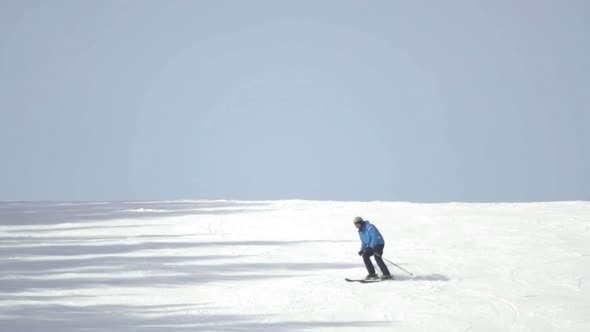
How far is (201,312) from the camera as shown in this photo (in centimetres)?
1370

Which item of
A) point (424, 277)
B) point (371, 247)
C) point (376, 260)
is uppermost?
point (371, 247)

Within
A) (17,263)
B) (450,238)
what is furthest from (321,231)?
(17,263)

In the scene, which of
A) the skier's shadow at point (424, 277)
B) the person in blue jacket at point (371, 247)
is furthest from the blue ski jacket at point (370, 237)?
the skier's shadow at point (424, 277)

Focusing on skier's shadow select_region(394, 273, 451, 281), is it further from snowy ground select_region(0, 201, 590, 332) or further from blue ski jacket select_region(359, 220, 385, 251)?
blue ski jacket select_region(359, 220, 385, 251)

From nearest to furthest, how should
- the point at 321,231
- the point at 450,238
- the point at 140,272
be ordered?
the point at 140,272
the point at 450,238
the point at 321,231

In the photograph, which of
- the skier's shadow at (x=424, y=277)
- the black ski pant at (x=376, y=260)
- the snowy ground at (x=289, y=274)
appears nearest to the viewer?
the snowy ground at (x=289, y=274)

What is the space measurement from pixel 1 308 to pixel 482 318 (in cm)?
852

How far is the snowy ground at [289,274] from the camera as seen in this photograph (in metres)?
13.2

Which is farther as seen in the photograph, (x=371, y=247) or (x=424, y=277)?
(x=424, y=277)

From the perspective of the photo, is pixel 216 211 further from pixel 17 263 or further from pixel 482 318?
pixel 482 318

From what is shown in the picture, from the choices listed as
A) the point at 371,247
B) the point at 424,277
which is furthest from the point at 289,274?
the point at 424,277

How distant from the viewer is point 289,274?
58.7 feet

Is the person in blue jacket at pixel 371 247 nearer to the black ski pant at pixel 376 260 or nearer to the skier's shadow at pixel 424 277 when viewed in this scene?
the black ski pant at pixel 376 260

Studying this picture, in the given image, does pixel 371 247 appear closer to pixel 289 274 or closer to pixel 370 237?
pixel 370 237
